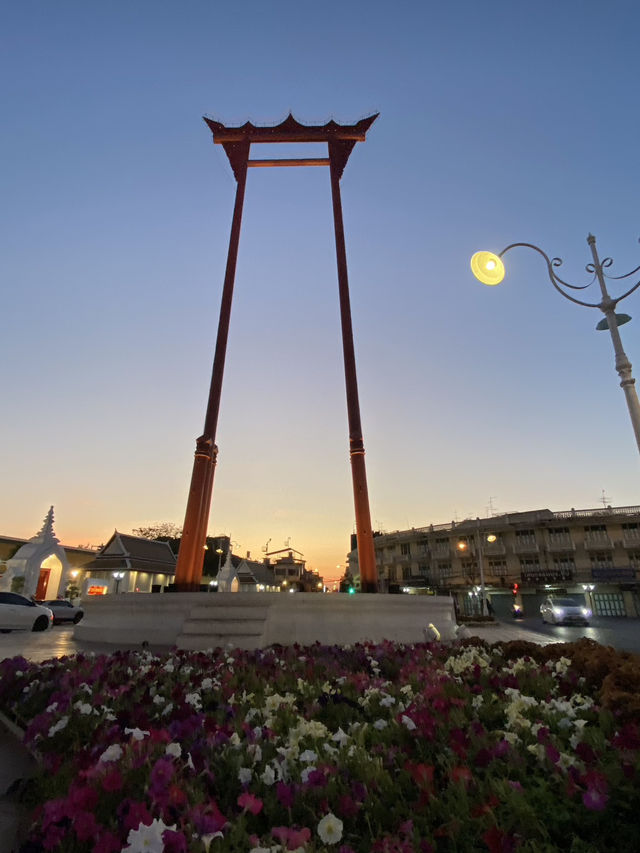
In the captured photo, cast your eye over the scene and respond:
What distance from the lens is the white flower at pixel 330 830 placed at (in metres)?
1.89

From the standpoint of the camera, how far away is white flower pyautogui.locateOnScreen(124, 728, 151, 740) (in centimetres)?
293

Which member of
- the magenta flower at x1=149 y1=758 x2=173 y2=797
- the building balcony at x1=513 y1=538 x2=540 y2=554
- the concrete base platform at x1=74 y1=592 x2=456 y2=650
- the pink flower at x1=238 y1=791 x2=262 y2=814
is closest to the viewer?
the pink flower at x1=238 y1=791 x2=262 y2=814

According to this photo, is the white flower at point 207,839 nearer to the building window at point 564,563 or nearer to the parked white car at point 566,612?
the parked white car at point 566,612

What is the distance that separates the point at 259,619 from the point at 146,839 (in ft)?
25.7

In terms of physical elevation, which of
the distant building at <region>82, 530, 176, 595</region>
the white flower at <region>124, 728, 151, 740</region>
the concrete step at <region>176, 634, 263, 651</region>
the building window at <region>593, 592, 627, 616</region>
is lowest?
the white flower at <region>124, 728, 151, 740</region>

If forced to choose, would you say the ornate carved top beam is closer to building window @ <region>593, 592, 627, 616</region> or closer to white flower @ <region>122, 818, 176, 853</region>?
white flower @ <region>122, 818, 176, 853</region>

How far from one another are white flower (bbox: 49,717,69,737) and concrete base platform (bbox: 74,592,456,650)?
5467 millimetres

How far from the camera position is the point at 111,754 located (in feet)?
8.79

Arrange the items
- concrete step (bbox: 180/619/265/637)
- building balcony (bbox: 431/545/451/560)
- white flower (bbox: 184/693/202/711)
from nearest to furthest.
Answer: white flower (bbox: 184/693/202/711) → concrete step (bbox: 180/619/265/637) → building balcony (bbox: 431/545/451/560)

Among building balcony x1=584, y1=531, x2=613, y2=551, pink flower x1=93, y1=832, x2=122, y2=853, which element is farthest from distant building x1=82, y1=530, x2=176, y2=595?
building balcony x1=584, y1=531, x2=613, y2=551

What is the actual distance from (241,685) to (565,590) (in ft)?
197

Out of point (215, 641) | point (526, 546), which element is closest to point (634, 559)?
point (526, 546)

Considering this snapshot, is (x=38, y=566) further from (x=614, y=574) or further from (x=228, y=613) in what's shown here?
(x=614, y=574)

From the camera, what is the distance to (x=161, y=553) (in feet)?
163
